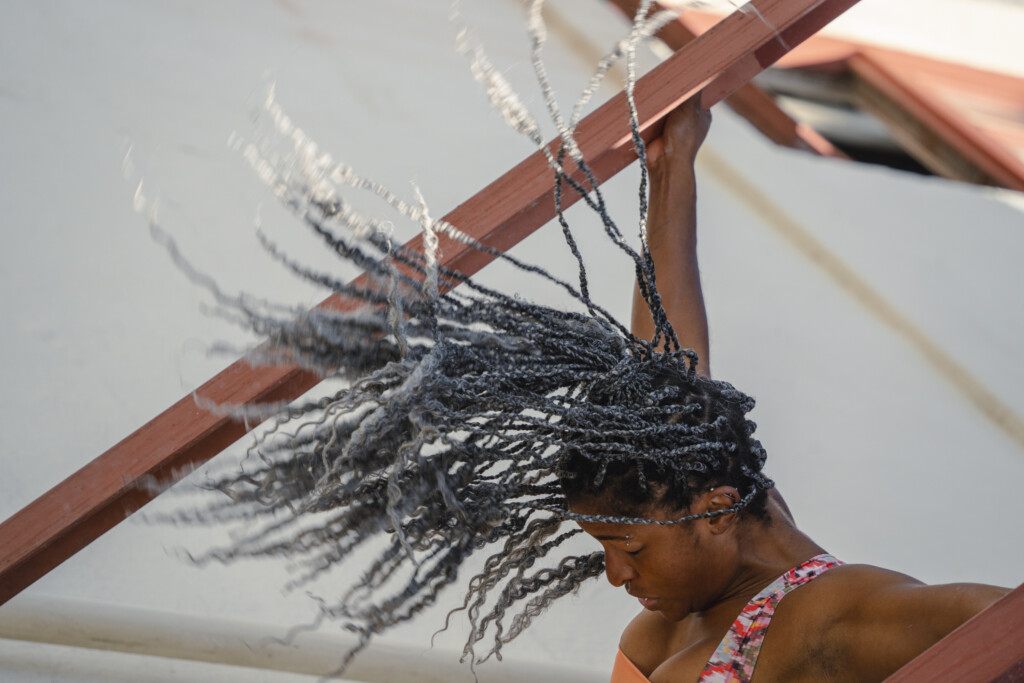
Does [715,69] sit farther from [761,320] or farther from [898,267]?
[898,267]

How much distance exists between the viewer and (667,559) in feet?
3.04

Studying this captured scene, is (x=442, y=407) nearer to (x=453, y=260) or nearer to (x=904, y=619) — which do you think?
(x=453, y=260)

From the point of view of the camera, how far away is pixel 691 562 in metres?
0.94

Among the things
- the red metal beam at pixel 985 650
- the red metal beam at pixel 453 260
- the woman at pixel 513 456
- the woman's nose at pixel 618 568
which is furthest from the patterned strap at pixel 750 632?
the red metal beam at pixel 453 260

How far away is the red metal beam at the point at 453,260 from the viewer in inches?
37.7

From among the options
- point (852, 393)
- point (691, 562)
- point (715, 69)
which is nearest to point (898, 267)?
point (852, 393)

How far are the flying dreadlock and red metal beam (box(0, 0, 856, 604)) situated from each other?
0.03 meters

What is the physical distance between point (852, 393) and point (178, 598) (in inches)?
54.2

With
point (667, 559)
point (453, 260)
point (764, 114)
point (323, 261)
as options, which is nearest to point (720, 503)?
point (667, 559)

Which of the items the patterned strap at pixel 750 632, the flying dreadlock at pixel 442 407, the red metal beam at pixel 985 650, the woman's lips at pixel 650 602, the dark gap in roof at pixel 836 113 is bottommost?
Result: the red metal beam at pixel 985 650

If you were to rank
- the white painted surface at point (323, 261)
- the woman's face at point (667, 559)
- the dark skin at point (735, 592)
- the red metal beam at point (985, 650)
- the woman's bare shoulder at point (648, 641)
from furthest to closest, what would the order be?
the white painted surface at point (323, 261) < the woman's bare shoulder at point (648, 641) < the woman's face at point (667, 559) < the dark skin at point (735, 592) < the red metal beam at point (985, 650)

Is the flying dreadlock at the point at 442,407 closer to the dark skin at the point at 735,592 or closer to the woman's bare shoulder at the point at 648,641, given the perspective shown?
the dark skin at the point at 735,592

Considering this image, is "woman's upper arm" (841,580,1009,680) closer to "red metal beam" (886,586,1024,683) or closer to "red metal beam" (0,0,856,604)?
"red metal beam" (886,586,1024,683)

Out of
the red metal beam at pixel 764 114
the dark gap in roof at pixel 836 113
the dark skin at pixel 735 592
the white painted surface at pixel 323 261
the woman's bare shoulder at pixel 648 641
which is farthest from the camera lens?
the dark gap in roof at pixel 836 113
